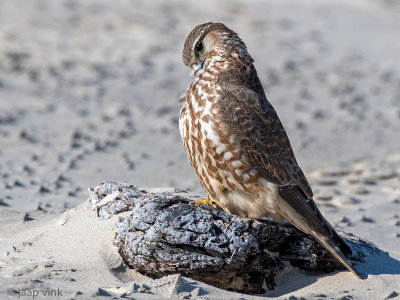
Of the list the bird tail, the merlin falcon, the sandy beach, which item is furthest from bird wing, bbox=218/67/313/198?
the sandy beach

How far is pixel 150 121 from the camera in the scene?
361 inches

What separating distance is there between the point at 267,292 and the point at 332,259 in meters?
0.51

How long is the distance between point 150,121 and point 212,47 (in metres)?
4.36

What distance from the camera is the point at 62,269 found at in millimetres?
4051

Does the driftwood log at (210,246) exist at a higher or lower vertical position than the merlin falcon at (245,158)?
lower

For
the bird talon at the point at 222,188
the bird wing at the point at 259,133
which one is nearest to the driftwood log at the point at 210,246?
the bird talon at the point at 222,188

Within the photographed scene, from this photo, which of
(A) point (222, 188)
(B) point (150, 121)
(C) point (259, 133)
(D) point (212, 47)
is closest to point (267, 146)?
(C) point (259, 133)

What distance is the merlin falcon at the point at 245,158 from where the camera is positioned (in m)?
4.37

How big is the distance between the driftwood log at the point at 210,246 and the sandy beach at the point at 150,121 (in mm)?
111

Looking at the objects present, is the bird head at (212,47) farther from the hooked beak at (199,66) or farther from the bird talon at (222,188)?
the bird talon at (222,188)

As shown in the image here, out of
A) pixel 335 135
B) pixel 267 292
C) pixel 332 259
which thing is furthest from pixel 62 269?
pixel 335 135

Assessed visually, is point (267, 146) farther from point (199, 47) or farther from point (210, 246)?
point (199, 47)

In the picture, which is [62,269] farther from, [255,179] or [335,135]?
[335,135]

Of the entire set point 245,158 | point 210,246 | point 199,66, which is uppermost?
point 199,66
